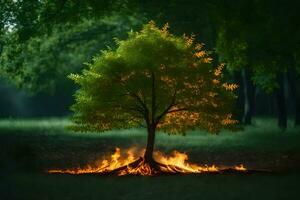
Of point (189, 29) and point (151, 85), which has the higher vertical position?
point (189, 29)

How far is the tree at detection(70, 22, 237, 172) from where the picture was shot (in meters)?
20.7

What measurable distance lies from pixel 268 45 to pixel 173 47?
11.0 m

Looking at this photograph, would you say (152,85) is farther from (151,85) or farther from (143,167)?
(143,167)

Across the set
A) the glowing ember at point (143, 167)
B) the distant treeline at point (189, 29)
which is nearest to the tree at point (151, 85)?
the glowing ember at point (143, 167)

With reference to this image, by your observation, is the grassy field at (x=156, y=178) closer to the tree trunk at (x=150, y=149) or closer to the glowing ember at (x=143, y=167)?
the glowing ember at (x=143, y=167)

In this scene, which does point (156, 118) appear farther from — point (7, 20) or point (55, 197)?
point (7, 20)

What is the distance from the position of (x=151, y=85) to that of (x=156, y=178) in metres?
3.61

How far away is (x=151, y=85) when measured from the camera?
69.5ft

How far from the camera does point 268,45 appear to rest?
30.4m

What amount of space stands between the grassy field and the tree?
253 cm

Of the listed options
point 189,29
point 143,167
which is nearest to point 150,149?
point 143,167

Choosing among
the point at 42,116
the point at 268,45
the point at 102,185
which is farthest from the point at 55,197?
the point at 42,116

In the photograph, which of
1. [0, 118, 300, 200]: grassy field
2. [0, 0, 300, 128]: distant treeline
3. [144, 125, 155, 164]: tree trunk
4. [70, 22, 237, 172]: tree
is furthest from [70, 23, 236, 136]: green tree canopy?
[0, 118, 300, 200]: grassy field

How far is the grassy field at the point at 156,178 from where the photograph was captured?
52.9ft
